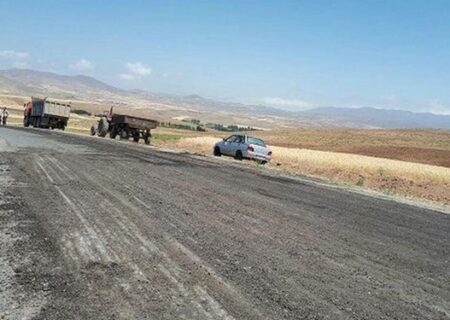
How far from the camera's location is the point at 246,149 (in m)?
32.7

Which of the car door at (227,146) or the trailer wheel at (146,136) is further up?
the car door at (227,146)

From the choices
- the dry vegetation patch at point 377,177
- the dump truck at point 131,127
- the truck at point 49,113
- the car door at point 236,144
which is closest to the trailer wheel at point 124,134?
the dump truck at point 131,127

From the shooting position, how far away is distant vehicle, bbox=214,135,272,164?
32.6 meters

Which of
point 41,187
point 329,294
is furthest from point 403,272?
point 41,187

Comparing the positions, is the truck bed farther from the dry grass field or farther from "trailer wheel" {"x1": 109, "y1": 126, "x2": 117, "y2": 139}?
the dry grass field

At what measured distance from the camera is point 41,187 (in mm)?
12672

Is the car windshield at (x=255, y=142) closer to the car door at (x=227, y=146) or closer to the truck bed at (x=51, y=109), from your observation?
the car door at (x=227, y=146)

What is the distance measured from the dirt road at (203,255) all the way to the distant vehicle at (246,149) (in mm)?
17738

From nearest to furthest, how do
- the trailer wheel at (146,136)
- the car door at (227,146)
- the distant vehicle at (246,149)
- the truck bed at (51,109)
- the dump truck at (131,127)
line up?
the distant vehicle at (246,149)
the car door at (227,146)
the dump truck at (131,127)
the trailer wheel at (146,136)
the truck bed at (51,109)

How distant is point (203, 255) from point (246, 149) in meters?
25.3

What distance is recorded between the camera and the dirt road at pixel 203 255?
5.55m

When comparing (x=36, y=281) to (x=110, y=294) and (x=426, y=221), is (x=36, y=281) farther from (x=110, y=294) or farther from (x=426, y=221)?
(x=426, y=221)

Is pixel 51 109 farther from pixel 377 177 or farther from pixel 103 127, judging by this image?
pixel 377 177

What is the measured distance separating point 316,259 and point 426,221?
7087 mm
